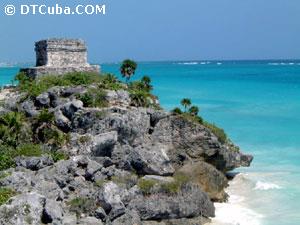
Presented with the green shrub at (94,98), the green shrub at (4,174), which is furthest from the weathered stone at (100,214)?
the green shrub at (94,98)

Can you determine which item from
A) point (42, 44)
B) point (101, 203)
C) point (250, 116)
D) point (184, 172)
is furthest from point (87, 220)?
point (250, 116)

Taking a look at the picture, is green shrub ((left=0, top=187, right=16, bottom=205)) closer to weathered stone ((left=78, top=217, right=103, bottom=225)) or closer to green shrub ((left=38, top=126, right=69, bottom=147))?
weathered stone ((left=78, top=217, right=103, bottom=225))

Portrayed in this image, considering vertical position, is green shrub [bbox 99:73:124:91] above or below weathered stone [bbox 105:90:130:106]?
above

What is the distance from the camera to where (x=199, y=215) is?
18.2m

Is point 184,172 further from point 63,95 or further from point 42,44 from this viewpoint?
point 42,44

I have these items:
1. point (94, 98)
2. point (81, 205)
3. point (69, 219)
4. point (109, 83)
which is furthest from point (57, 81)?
point (69, 219)

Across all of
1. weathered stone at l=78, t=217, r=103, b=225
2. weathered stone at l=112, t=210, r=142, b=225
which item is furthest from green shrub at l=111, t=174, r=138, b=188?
weathered stone at l=78, t=217, r=103, b=225

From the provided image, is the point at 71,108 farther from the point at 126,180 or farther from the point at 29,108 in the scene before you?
the point at 126,180

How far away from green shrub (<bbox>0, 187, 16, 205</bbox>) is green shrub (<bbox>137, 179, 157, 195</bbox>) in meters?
3.97

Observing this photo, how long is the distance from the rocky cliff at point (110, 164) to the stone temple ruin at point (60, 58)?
2.10 meters

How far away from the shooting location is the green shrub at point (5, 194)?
15766mm

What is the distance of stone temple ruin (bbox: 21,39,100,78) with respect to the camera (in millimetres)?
26109

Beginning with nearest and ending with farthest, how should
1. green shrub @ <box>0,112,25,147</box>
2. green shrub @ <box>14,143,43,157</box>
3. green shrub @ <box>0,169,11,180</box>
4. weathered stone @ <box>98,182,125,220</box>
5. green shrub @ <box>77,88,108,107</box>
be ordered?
weathered stone @ <box>98,182,125,220</box> → green shrub @ <box>0,169,11,180</box> → green shrub @ <box>14,143,43,157</box> → green shrub @ <box>0,112,25,147</box> → green shrub @ <box>77,88,108,107</box>

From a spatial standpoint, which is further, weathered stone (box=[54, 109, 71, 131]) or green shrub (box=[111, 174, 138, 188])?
weathered stone (box=[54, 109, 71, 131])
